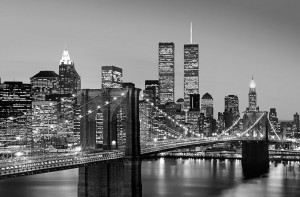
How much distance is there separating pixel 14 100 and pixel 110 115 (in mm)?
73821

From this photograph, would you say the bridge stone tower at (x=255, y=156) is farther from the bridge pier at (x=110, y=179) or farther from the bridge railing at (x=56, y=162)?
the bridge railing at (x=56, y=162)

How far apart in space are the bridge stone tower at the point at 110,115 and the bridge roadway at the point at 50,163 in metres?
1.43

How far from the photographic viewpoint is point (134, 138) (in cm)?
3919

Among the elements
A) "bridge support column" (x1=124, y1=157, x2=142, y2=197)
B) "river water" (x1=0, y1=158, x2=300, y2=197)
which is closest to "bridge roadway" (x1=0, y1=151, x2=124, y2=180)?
"bridge support column" (x1=124, y1=157, x2=142, y2=197)

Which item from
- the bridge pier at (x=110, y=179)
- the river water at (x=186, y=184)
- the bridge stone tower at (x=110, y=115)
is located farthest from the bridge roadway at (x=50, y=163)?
the river water at (x=186, y=184)

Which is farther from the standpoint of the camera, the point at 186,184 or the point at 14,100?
the point at 14,100

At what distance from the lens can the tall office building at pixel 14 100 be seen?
101688 mm

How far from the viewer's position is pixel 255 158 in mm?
76250

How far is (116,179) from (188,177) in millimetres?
30279

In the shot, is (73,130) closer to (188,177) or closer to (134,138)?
(188,177)

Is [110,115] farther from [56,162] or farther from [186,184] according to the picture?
[186,184]

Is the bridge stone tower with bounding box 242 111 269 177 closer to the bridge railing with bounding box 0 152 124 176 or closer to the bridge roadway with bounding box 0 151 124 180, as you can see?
the bridge railing with bounding box 0 152 124 176

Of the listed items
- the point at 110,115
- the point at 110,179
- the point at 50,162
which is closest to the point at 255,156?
the point at 110,115

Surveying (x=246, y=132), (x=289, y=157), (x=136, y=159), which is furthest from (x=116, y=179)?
(x=289, y=157)
